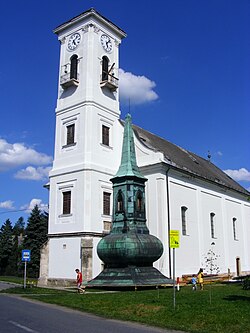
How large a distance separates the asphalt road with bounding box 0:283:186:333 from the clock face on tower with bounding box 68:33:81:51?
23.8 m

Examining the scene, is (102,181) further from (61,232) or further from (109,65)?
(109,65)

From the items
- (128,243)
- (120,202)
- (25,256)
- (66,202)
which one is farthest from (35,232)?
(128,243)

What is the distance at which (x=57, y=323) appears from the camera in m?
10.7

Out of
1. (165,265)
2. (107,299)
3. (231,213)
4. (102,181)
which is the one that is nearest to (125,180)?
(102,181)

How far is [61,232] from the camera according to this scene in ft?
93.4

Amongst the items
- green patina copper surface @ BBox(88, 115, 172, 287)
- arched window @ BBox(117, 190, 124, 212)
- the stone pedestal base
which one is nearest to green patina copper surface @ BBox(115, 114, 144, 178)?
green patina copper surface @ BBox(88, 115, 172, 287)

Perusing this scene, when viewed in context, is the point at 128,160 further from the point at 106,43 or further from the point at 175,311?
the point at 175,311

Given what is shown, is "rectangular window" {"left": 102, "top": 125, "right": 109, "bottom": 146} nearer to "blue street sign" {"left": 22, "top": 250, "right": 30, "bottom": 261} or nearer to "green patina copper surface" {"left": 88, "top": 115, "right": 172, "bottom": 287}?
"green patina copper surface" {"left": 88, "top": 115, "right": 172, "bottom": 287}

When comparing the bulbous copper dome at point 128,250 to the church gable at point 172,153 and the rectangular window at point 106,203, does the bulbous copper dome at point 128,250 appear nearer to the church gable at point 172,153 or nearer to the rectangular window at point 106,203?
the rectangular window at point 106,203

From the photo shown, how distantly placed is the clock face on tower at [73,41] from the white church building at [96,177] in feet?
0.32

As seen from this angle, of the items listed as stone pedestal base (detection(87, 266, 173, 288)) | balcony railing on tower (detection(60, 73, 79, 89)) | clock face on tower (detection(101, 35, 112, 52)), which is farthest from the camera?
clock face on tower (detection(101, 35, 112, 52))

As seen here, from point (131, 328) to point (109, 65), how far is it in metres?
25.7

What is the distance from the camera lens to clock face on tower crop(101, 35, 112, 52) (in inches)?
1283

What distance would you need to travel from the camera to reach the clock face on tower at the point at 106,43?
32.6 m
